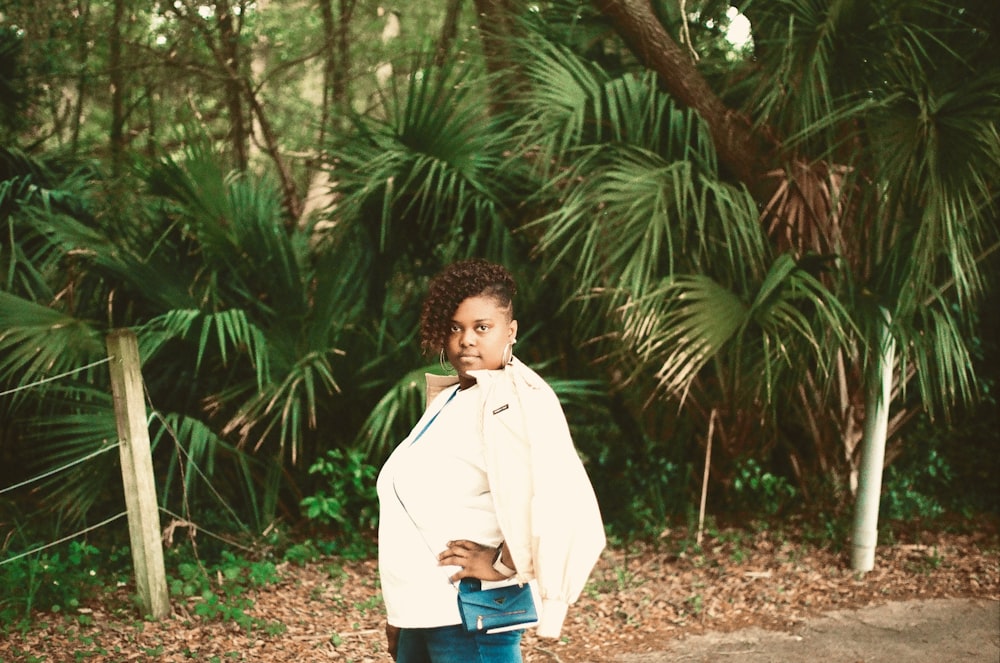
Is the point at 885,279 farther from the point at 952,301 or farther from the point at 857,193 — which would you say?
the point at 952,301

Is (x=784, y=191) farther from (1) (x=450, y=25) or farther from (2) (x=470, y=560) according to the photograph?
(2) (x=470, y=560)

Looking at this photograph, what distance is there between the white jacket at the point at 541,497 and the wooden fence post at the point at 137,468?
2.62 m

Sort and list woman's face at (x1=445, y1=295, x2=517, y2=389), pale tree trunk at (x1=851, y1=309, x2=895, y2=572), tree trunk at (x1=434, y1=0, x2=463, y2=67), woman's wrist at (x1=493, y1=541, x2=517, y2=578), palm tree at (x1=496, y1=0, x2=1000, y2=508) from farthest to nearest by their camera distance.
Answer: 1. tree trunk at (x1=434, y1=0, x2=463, y2=67)
2. pale tree trunk at (x1=851, y1=309, x2=895, y2=572)
3. palm tree at (x1=496, y1=0, x2=1000, y2=508)
4. woman's face at (x1=445, y1=295, x2=517, y2=389)
5. woman's wrist at (x1=493, y1=541, x2=517, y2=578)

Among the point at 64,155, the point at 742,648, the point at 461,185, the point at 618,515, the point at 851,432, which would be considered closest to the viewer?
the point at 742,648

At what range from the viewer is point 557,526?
1874 millimetres

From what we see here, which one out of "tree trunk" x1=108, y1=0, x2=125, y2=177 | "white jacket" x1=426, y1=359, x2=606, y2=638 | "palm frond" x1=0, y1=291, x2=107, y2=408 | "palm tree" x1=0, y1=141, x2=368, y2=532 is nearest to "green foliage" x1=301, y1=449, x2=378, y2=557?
"palm tree" x1=0, y1=141, x2=368, y2=532

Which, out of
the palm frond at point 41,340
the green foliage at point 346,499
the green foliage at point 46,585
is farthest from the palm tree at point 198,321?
the green foliage at point 46,585

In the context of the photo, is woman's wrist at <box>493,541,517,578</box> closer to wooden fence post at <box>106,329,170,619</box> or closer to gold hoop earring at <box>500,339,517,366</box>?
gold hoop earring at <box>500,339,517,366</box>

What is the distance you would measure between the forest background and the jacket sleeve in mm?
2473

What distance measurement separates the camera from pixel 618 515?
614cm

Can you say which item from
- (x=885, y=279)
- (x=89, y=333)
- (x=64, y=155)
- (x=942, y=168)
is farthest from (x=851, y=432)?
(x=64, y=155)

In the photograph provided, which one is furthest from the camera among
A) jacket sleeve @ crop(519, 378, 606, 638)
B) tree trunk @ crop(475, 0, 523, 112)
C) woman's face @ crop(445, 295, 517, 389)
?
tree trunk @ crop(475, 0, 523, 112)

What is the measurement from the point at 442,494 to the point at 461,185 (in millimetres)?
3411

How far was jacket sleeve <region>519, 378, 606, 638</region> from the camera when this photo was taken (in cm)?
186
